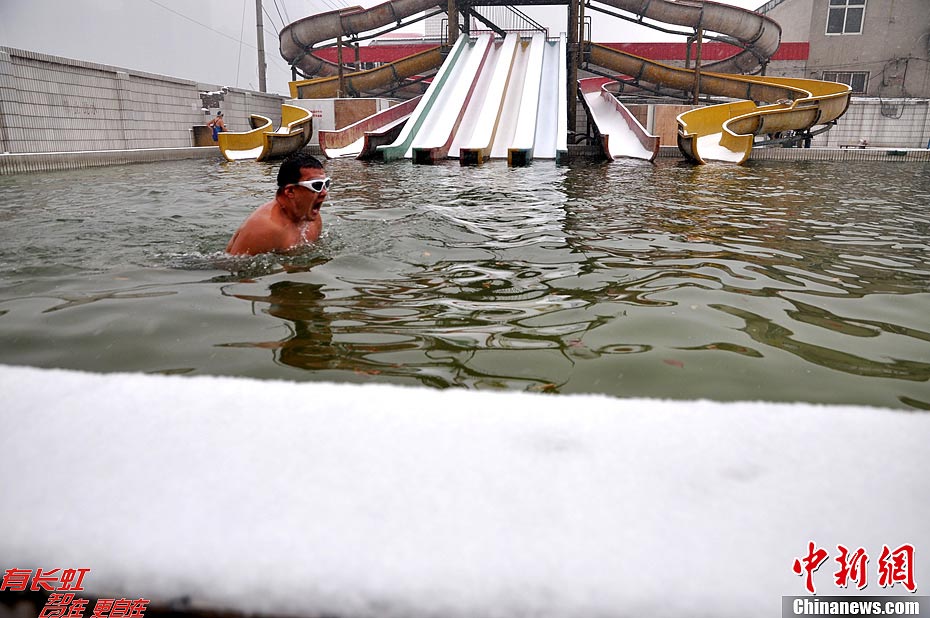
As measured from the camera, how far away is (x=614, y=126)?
47.7 feet

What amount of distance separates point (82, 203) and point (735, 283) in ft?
18.9

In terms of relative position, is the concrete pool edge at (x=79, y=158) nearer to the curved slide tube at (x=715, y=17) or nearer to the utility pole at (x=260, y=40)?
the utility pole at (x=260, y=40)

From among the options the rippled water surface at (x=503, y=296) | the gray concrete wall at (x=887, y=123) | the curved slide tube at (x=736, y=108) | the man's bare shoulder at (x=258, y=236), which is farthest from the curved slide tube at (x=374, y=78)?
the man's bare shoulder at (x=258, y=236)

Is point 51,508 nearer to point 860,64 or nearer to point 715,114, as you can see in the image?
point 715,114

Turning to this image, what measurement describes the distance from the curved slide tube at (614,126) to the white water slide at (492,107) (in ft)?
3.35

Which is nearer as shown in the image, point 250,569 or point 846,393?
point 250,569

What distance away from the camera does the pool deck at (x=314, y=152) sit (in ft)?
30.1

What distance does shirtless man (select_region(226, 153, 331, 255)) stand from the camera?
359 cm

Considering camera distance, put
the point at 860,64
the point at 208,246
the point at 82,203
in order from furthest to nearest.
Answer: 1. the point at 860,64
2. the point at 82,203
3. the point at 208,246

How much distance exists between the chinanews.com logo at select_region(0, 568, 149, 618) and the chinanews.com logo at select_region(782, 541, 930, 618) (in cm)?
75

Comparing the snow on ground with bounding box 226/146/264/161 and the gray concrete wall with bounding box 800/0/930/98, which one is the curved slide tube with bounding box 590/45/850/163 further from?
the gray concrete wall with bounding box 800/0/930/98

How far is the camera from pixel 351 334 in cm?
232

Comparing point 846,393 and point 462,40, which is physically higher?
point 462,40

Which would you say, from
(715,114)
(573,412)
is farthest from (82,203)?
(715,114)
